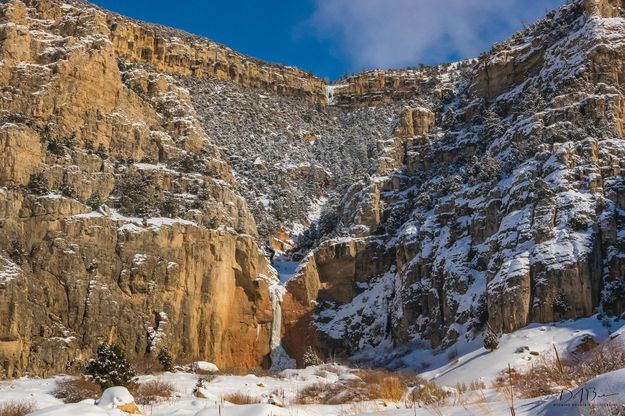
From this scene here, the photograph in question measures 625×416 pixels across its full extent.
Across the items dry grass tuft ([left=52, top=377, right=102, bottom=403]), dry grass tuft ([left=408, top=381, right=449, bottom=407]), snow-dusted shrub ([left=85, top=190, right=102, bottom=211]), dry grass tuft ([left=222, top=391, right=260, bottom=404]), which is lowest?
dry grass tuft ([left=222, top=391, right=260, bottom=404])

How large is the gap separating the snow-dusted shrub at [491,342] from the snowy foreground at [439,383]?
0.40 metres

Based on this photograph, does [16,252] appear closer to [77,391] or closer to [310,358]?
[310,358]

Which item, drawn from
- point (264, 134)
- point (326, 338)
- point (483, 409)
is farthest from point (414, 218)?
point (483, 409)

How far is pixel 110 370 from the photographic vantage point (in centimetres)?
2767

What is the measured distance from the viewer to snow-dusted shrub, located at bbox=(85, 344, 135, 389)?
26562 millimetres

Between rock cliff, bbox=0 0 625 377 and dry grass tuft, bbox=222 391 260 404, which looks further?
rock cliff, bbox=0 0 625 377

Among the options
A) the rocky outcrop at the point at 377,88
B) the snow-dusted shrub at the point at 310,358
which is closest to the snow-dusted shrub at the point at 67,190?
the snow-dusted shrub at the point at 310,358

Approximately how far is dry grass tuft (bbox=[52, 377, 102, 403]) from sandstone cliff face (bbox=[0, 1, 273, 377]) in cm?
1633

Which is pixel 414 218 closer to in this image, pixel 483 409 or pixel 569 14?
pixel 569 14

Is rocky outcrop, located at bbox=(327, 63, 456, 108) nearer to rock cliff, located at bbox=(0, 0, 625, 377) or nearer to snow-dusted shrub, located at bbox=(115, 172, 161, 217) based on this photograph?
rock cliff, located at bbox=(0, 0, 625, 377)

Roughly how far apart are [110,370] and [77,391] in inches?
67.6

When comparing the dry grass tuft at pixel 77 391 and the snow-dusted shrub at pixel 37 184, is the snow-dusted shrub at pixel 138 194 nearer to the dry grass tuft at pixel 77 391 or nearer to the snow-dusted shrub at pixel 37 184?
the snow-dusted shrub at pixel 37 184
